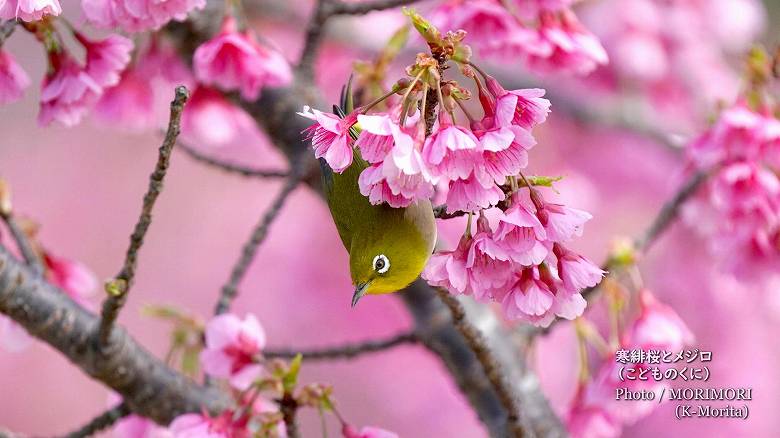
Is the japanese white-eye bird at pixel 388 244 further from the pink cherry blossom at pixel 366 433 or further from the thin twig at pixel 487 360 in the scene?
the pink cherry blossom at pixel 366 433

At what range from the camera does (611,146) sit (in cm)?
250

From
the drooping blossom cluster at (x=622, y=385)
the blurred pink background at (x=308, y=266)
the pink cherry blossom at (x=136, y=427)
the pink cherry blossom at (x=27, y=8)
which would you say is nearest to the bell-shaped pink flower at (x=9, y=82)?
the pink cherry blossom at (x=27, y=8)

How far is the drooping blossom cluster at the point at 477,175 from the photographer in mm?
622

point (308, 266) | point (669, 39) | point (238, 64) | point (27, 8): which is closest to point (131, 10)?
point (27, 8)

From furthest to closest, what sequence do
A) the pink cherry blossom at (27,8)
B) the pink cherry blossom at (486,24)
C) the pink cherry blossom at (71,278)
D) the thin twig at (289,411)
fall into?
the pink cherry blossom at (71,278)
the pink cherry blossom at (486,24)
the thin twig at (289,411)
the pink cherry blossom at (27,8)

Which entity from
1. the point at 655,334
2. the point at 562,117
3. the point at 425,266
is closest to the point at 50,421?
the point at 562,117

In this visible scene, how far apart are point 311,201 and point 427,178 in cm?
226

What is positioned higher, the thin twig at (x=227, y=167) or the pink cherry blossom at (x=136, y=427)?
the thin twig at (x=227, y=167)

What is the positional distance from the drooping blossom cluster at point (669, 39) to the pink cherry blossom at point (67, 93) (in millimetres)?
1357

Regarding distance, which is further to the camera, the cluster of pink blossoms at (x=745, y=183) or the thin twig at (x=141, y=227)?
the cluster of pink blossoms at (x=745, y=183)

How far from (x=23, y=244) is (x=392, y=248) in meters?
0.46

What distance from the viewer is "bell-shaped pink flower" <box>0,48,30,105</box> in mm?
870

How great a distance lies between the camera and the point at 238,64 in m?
1.03

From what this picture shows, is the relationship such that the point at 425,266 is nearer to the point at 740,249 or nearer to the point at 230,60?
the point at 230,60
